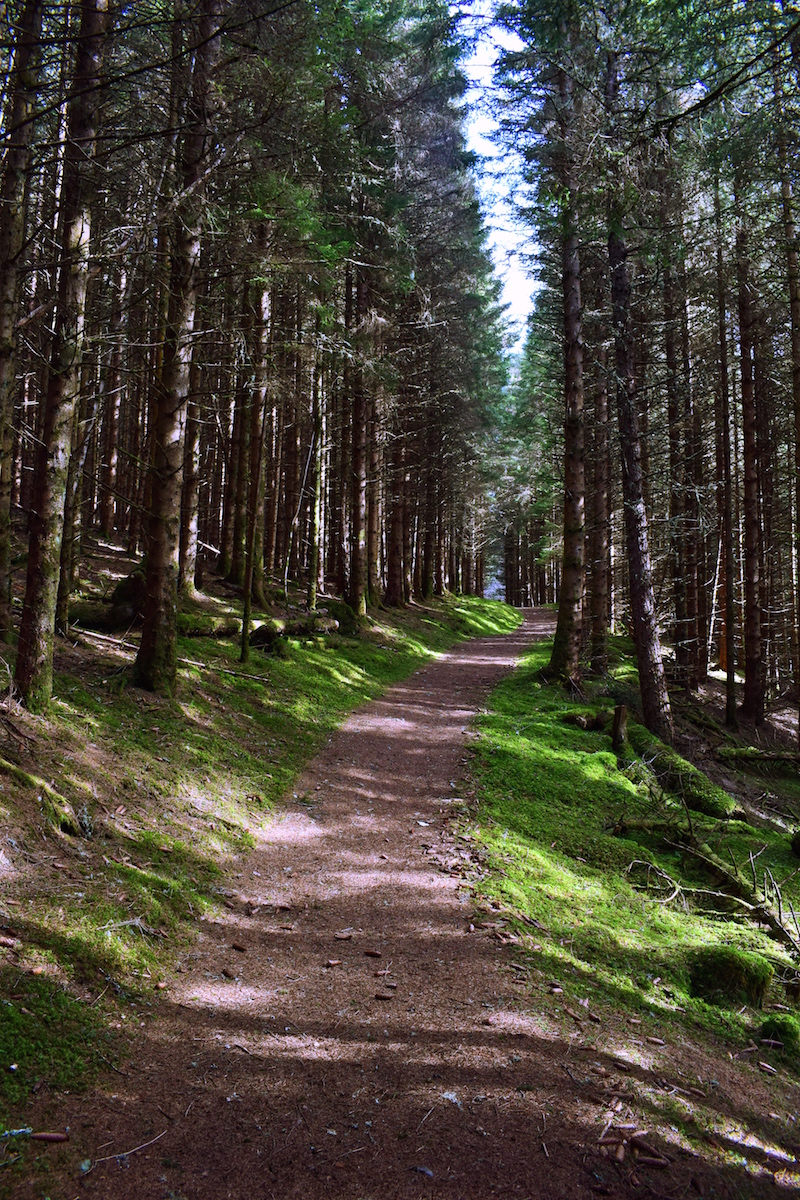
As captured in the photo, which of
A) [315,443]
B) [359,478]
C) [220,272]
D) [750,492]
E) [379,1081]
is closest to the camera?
[379,1081]

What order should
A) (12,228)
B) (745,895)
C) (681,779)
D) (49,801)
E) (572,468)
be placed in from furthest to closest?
(572,468), (681,779), (745,895), (12,228), (49,801)

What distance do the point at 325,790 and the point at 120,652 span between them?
335 cm

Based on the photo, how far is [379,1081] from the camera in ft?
10.8

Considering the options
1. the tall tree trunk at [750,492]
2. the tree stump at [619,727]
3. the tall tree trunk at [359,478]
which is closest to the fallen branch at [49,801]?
the tree stump at [619,727]

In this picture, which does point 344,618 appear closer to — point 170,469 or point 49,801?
point 170,469

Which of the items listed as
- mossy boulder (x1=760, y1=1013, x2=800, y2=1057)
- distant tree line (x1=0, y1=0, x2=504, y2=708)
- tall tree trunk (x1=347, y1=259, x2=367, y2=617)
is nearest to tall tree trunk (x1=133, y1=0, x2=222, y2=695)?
distant tree line (x1=0, y1=0, x2=504, y2=708)

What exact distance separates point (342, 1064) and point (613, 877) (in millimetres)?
3813

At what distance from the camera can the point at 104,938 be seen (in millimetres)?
3975

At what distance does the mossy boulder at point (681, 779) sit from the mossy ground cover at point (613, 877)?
0.20 m

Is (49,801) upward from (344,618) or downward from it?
downward

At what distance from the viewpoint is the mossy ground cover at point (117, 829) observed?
335 centimetres

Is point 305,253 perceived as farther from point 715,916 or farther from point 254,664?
point 715,916

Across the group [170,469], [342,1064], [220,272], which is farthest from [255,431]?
[342,1064]

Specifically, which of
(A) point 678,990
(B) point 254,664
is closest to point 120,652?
(B) point 254,664
